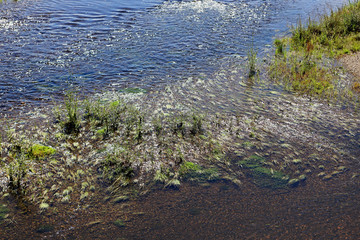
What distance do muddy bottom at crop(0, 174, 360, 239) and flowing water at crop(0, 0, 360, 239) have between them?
0.8 inches

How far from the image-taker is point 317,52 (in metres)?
13.1

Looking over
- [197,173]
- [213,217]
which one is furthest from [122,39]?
[213,217]

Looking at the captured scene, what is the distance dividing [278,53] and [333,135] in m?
6.12

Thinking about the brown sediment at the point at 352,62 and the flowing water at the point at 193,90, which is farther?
the brown sediment at the point at 352,62

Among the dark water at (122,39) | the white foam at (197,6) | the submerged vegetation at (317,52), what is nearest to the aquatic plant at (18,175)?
the dark water at (122,39)

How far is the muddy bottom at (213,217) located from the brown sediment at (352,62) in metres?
6.84

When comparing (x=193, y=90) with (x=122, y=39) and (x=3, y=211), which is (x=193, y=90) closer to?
(x=122, y=39)

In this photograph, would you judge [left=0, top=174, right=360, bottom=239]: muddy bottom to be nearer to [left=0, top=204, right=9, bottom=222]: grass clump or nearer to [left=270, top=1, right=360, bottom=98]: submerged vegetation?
[left=0, top=204, right=9, bottom=222]: grass clump

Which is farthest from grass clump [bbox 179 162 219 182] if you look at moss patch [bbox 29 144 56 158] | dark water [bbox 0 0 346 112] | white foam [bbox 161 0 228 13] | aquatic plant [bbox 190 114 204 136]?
white foam [bbox 161 0 228 13]

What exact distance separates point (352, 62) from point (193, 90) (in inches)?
273

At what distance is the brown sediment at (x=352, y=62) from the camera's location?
1177cm

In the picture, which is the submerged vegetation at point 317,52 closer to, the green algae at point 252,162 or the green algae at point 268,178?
the green algae at point 252,162

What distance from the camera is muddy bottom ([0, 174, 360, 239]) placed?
5488 millimetres

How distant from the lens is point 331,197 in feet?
20.9
